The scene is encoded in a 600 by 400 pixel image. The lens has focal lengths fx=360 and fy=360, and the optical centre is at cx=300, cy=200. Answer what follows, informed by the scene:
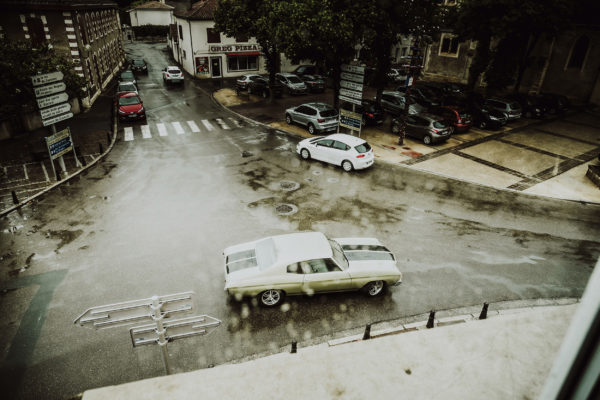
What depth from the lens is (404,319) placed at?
973 cm

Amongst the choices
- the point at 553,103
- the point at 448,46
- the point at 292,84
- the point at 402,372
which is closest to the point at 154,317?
the point at 402,372

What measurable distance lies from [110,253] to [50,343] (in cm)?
391

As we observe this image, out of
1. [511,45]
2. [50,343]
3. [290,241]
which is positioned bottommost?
[50,343]

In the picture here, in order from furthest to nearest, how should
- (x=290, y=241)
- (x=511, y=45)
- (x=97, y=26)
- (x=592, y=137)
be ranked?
(x=97, y=26)
(x=511, y=45)
(x=592, y=137)
(x=290, y=241)

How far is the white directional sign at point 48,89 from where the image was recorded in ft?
53.1

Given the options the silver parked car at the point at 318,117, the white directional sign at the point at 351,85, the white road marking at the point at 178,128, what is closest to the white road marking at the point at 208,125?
the white road marking at the point at 178,128

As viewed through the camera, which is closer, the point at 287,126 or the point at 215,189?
the point at 215,189

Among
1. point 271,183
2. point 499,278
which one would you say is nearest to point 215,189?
point 271,183

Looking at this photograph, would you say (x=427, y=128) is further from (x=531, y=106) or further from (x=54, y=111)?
(x=54, y=111)

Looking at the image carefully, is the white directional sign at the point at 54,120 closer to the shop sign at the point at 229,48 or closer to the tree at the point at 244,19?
the tree at the point at 244,19

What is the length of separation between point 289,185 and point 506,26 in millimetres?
21293

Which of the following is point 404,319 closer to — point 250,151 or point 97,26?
point 250,151

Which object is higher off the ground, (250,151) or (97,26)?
(97,26)

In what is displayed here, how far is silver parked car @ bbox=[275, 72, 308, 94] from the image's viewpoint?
3534 cm
